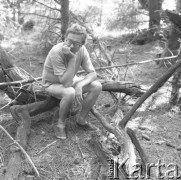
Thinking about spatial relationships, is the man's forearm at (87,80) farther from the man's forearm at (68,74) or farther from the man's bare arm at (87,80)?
the man's forearm at (68,74)

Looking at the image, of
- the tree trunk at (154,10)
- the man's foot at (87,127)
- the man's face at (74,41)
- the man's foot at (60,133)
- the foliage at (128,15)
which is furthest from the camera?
the tree trunk at (154,10)

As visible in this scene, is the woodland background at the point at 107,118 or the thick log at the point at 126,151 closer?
the thick log at the point at 126,151

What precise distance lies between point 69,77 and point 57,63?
0.80 feet

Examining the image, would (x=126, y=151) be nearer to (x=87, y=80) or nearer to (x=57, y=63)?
(x=87, y=80)

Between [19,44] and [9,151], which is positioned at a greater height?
[19,44]

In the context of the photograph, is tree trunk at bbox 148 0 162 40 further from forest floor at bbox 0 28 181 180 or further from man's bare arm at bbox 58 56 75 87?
man's bare arm at bbox 58 56 75 87

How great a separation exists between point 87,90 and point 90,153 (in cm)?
93

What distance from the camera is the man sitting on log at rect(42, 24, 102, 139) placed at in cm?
344

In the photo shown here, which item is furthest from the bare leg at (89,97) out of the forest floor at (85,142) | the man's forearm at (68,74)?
the man's forearm at (68,74)

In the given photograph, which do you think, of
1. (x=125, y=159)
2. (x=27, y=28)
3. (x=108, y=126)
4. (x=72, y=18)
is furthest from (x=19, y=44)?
(x=125, y=159)

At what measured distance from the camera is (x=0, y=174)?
2.96m

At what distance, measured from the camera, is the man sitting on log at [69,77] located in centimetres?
344

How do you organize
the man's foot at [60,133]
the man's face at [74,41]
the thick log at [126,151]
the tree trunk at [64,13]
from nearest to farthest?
1. the thick log at [126,151]
2. the man's face at [74,41]
3. the man's foot at [60,133]
4. the tree trunk at [64,13]

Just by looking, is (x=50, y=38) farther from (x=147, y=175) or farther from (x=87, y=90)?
(x=147, y=175)
